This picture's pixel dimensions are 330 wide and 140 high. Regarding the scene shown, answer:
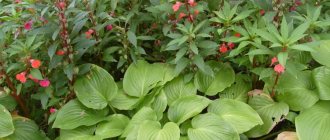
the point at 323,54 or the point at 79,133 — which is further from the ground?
the point at 323,54

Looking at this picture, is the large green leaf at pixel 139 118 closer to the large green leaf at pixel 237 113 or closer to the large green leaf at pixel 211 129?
the large green leaf at pixel 211 129

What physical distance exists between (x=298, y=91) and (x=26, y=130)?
1.75 meters

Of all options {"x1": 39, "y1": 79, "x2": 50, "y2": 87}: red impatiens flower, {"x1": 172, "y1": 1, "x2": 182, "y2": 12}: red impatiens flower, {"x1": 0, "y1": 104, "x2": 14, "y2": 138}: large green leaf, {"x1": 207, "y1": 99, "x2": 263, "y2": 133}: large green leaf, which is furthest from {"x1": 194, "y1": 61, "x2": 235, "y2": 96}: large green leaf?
{"x1": 0, "y1": 104, "x2": 14, "y2": 138}: large green leaf

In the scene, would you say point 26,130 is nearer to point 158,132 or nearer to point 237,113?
point 158,132

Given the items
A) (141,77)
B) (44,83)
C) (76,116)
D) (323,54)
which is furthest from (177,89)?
(323,54)

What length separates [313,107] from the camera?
7.74 feet

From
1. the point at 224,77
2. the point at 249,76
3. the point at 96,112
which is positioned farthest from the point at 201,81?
the point at 96,112

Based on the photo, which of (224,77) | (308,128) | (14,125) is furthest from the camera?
(224,77)

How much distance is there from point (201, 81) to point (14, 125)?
125cm

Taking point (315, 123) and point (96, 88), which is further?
point (96, 88)

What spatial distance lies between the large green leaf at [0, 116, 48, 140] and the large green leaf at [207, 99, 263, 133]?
1112 millimetres

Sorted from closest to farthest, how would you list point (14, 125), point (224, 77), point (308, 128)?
point (308, 128)
point (14, 125)
point (224, 77)

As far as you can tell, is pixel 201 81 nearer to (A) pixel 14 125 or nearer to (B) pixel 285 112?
(B) pixel 285 112

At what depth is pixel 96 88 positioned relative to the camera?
2.60 metres
